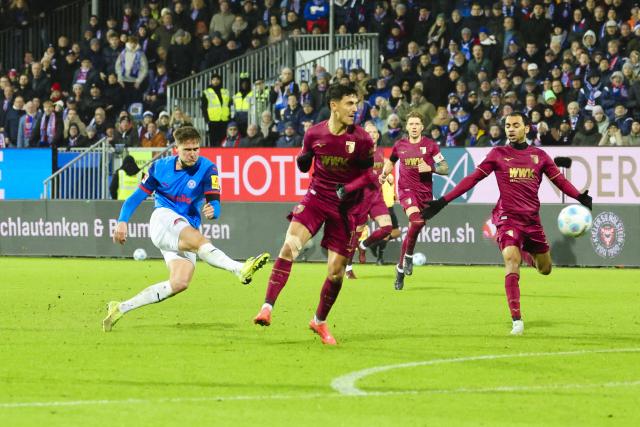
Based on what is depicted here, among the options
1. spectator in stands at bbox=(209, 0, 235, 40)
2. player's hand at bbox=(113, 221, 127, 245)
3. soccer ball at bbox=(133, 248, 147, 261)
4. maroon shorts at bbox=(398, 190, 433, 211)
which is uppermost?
spectator in stands at bbox=(209, 0, 235, 40)

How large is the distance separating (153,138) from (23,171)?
281 centimetres

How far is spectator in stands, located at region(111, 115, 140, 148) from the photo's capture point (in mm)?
29703

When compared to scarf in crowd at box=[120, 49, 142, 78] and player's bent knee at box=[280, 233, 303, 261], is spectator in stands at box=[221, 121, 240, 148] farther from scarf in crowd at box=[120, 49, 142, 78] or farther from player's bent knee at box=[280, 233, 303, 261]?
player's bent knee at box=[280, 233, 303, 261]

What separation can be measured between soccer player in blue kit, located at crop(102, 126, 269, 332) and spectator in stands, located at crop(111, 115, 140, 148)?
662 inches

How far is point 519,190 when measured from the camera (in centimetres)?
1333

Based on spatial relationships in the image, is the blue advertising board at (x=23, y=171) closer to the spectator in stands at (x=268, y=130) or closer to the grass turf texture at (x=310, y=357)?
the spectator in stands at (x=268, y=130)

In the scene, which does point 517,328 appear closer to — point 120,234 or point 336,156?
point 336,156

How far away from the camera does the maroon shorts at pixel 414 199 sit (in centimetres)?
1897

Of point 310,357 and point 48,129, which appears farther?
point 48,129

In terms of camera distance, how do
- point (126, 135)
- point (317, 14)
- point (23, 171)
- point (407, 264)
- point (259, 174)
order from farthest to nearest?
point (317, 14) < point (126, 135) < point (23, 171) < point (259, 174) < point (407, 264)

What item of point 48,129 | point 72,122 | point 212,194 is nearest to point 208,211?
point 212,194

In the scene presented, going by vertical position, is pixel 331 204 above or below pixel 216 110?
below

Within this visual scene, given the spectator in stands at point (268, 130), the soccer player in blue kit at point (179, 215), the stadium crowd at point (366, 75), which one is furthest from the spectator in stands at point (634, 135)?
the soccer player in blue kit at point (179, 215)

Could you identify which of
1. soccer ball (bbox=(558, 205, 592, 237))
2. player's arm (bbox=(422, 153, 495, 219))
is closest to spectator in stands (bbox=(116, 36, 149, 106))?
soccer ball (bbox=(558, 205, 592, 237))
